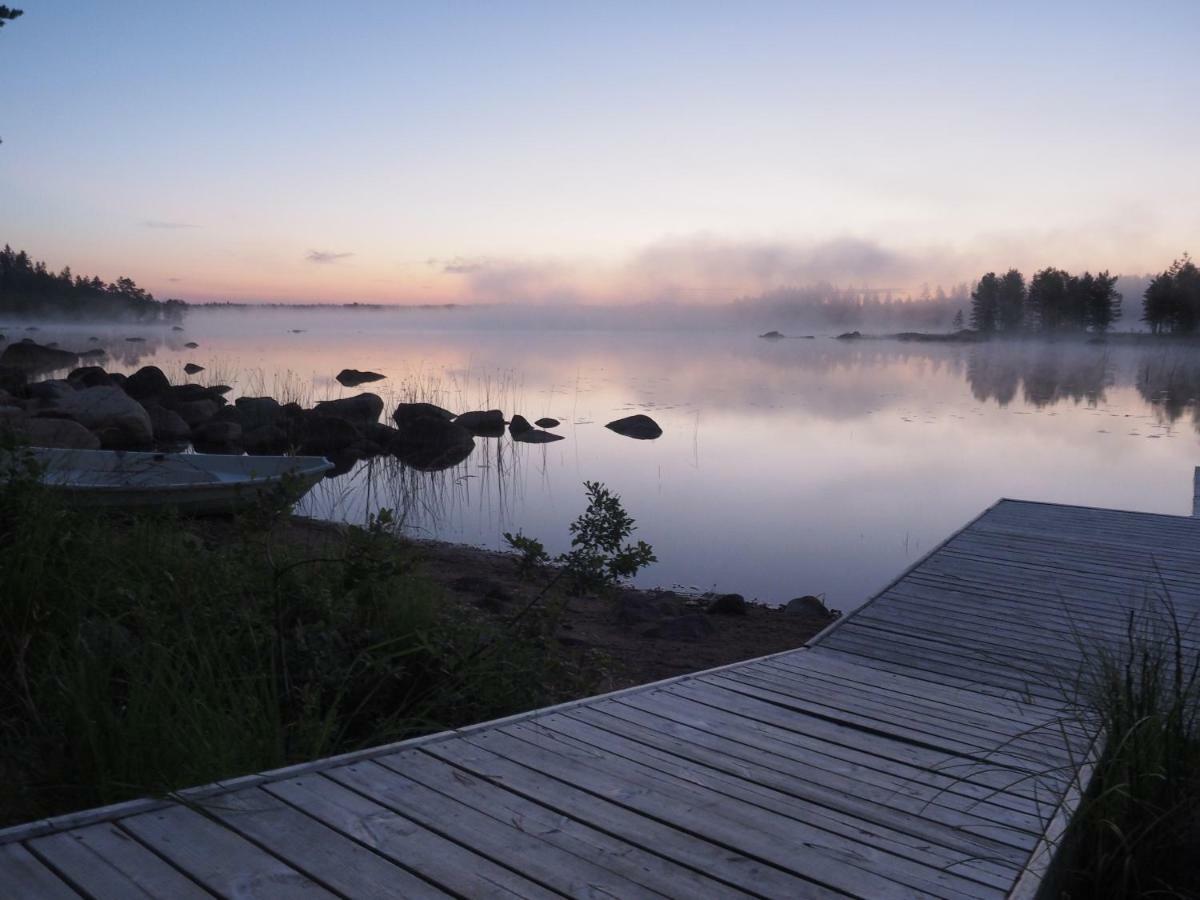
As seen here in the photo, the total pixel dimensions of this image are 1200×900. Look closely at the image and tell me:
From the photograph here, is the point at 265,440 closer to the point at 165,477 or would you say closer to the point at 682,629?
the point at 165,477

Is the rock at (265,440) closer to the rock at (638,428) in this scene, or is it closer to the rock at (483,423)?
the rock at (483,423)

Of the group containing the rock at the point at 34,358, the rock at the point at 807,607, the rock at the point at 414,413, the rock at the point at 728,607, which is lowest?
the rock at the point at 807,607

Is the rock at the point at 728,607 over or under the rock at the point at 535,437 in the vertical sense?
under

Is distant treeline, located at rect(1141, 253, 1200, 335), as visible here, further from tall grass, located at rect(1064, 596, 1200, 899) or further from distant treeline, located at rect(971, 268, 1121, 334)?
tall grass, located at rect(1064, 596, 1200, 899)

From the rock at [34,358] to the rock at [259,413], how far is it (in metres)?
20.8

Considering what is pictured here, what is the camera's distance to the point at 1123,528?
27.6ft

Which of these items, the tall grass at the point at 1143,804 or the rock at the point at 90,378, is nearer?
the tall grass at the point at 1143,804

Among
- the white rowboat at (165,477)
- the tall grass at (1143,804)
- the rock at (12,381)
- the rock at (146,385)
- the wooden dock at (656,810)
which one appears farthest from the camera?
the rock at (146,385)

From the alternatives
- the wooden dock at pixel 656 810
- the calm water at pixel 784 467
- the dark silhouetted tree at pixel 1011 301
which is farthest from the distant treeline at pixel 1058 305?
the wooden dock at pixel 656 810

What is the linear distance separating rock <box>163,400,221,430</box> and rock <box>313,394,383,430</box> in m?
2.49

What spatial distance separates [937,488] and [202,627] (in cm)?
Answer: 1271

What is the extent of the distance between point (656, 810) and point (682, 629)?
435cm

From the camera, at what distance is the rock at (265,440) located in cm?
1726

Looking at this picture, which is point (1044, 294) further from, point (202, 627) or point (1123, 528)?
point (202, 627)
